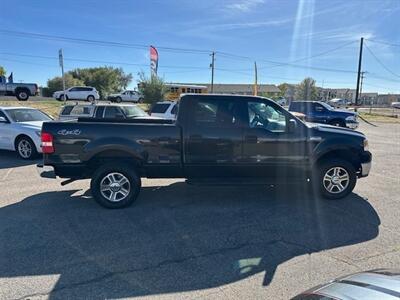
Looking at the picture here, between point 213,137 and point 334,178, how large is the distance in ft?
7.86

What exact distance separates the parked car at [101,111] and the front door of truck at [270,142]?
24.6 feet

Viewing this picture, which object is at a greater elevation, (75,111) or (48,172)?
(75,111)

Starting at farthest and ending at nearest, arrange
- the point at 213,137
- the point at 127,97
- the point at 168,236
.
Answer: the point at 127,97
the point at 213,137
the point at 168,236

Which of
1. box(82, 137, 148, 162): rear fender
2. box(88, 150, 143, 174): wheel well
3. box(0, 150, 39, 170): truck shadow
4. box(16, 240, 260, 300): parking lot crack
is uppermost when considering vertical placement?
box(82, 137, 148, 162): rear fender

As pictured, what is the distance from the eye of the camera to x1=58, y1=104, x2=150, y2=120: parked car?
39.8ft

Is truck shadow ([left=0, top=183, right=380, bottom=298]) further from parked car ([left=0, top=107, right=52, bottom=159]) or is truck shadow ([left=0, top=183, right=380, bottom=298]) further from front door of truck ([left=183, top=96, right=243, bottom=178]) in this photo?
parked car ([left=0, top=107, right=52, bottom=159])

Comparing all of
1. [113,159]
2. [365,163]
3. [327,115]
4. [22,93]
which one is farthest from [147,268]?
[22,93]

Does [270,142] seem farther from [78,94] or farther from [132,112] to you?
[78,94]

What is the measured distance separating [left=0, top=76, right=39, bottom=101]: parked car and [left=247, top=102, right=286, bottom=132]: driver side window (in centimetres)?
2751

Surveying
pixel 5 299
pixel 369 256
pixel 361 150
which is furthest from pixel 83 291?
pixel 361 150

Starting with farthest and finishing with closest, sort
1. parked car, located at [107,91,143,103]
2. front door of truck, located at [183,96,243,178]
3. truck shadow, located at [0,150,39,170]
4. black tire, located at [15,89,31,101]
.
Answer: parked car, located at [107,91,143,103], black tire, located at [15,89,31,101], truck shadow, located at [0,150,39,170], front door of truck, located at [183,96,243,178]

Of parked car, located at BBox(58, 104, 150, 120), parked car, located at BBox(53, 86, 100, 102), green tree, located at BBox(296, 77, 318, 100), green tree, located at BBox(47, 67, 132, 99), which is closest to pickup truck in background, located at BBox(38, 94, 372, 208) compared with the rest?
parked car, located at BBox(58, 104, 150, 120)

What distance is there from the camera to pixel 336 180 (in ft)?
19.1

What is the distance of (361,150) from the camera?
19.2ft
